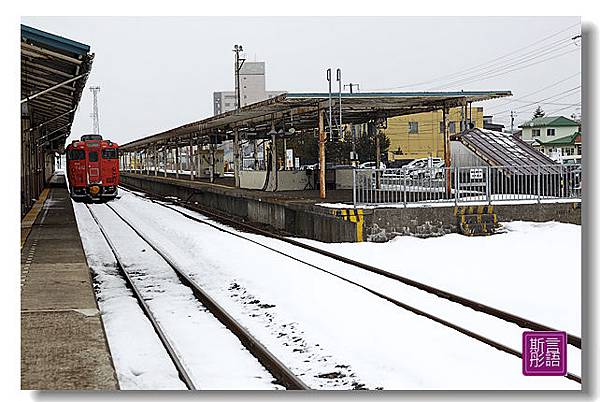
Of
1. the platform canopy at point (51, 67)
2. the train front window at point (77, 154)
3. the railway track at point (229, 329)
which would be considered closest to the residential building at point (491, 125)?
the platform canopy at point (51, 67)

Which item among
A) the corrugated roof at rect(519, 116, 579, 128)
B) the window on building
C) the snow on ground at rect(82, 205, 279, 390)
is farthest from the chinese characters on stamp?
the window on building

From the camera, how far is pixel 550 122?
15656 mm

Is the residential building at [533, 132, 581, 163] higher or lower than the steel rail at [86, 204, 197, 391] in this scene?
higher

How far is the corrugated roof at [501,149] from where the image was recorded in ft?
66.5

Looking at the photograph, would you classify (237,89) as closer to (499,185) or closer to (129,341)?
(129,341)

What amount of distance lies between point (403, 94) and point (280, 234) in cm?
530

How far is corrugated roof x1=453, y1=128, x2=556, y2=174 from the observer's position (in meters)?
20.3

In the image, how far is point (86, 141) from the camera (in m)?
32.7

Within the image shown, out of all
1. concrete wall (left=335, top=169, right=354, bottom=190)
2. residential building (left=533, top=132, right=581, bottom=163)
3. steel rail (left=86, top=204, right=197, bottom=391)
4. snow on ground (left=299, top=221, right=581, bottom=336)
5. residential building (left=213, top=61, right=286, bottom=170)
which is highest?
residential building (left=213, top=61, right=286, bottom=170)

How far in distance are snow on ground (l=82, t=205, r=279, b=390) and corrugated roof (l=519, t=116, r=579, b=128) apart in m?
6.15

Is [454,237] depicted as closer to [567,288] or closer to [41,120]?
[567,288]

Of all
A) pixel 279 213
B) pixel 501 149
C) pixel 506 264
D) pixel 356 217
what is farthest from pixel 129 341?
pixel 501 149

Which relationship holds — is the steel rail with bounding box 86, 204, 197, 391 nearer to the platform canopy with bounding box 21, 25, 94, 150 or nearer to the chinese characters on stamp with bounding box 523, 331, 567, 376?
the chinese characters on stamp with bounding box 523, 331, 567, 376

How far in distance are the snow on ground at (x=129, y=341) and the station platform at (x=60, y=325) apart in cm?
27
